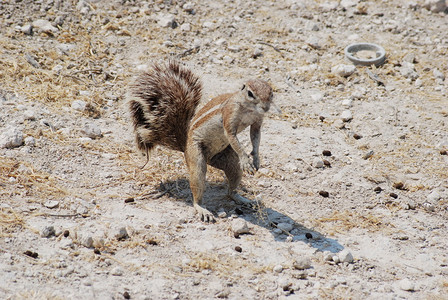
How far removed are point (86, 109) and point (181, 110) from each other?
178 cm

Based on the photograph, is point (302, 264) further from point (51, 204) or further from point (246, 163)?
point (51, 204)

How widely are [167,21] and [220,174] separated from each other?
3228 millimetres

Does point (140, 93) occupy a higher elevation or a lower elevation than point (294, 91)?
higher

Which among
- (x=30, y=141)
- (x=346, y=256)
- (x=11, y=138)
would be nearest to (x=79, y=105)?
(x=30, y=141)

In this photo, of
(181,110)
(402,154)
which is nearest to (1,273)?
(181,110)

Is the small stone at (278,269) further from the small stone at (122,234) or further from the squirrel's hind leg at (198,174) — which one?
the small stone at (122,234)

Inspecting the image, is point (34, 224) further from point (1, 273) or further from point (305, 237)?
point (305, 237)

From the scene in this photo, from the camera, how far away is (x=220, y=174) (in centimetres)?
583

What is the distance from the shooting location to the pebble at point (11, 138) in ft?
17.8

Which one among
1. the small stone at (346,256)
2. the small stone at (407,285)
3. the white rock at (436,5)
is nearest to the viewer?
the small stone at (407,285)

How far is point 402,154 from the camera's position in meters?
6.02

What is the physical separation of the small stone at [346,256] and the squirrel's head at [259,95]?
1267 mm

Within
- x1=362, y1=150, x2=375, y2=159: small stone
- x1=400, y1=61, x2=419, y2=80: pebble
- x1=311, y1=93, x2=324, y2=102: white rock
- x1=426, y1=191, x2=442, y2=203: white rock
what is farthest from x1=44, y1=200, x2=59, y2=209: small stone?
x1=400, y1=61, x2=419, y2=80: pebble

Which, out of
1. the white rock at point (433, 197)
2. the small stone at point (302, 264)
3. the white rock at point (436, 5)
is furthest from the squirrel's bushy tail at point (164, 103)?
the white rock at point (436, 5)
